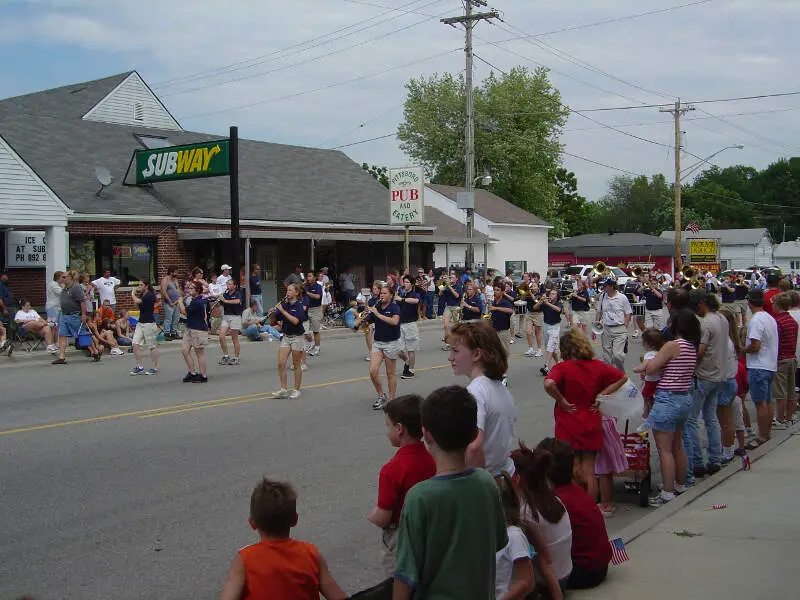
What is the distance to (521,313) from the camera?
23672 millimetres

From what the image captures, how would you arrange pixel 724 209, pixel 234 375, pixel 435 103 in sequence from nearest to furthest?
pixel 234 375 < pixel 435 103 < pixel 724 209

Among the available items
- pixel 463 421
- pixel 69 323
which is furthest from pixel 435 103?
pixel 463 421

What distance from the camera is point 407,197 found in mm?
32031

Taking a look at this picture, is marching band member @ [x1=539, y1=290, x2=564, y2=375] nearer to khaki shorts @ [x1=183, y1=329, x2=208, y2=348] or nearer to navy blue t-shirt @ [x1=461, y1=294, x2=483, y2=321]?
navy blue t-shirt @ [x1=461, y1=294, x2=483, y2=321]

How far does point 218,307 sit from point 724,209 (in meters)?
111

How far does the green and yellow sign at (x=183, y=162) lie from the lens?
25.4 meters

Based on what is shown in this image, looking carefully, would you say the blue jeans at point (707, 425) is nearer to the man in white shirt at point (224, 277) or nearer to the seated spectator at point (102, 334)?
the seated spectator at point (102, 334)

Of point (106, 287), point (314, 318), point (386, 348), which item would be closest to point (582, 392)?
point (386, 348)

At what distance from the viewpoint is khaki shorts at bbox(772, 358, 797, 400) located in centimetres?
1050

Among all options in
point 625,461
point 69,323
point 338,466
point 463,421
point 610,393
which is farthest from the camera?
point 69,323

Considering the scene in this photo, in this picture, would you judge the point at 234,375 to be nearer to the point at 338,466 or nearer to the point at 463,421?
the point at 338,466

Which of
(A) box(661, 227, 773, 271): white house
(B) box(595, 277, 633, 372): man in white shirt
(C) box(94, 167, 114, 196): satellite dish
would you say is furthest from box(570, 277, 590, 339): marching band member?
(A) box(661, 227, 773, 271): white house

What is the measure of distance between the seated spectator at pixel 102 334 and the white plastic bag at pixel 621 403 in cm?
1408

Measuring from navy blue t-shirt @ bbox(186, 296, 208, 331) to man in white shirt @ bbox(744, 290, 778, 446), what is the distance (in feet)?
28.6
